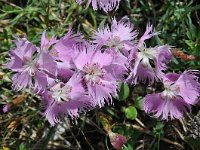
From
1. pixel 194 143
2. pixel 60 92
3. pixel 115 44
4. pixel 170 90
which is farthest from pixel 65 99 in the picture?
pixel 194 143

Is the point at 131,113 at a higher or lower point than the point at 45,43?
lower

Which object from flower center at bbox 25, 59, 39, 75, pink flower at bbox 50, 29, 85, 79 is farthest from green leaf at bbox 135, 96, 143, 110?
flower center at bbox 25, 59, 39, 75

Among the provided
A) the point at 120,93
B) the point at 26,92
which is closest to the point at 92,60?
the point at 120,93

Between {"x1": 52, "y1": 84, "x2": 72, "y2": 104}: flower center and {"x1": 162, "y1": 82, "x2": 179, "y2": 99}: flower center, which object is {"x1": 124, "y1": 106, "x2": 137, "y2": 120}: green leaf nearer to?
{"x1": 162, "y1": 82, "x2": 179, "y2": 99}: flower center

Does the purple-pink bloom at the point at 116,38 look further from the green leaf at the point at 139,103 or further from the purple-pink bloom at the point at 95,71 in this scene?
the green leaf at the point at 139,103

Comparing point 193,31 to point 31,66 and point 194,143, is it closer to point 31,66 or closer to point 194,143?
point 194,143

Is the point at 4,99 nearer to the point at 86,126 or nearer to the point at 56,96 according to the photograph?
the point at 86,126

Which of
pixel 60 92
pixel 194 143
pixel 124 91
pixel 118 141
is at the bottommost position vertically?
pixel 194 143

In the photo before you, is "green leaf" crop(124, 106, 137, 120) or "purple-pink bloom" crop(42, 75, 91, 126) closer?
"purple-pink bloom" crop(42, 75, 91, 126)
